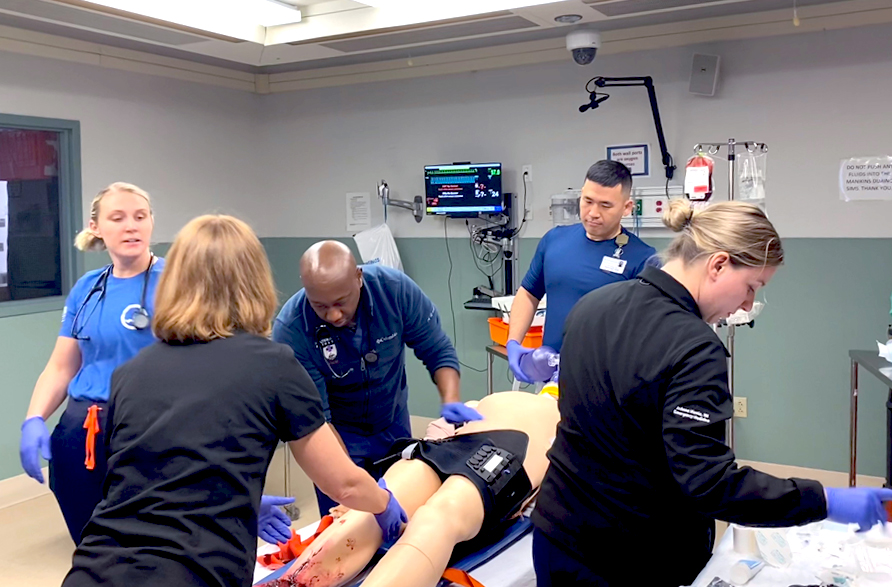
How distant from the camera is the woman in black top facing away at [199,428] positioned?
126 centimetres

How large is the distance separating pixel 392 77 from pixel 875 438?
10.9 ft

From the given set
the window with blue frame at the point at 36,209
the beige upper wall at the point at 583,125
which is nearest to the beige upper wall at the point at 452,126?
the beige upper wall at the point at 583,125

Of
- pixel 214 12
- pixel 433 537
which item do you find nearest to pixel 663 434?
pixel 433 537

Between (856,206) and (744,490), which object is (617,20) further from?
(744,490)

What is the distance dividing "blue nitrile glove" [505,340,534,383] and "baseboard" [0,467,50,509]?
2589mm

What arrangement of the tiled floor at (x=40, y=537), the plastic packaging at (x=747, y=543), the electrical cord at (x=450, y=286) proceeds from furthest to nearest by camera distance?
the electrical cord at (x=450, y=286) < the tiled floor at (x=40, y=537) < the plastic packaging at (x=747, y=543)

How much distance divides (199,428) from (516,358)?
1.81 m

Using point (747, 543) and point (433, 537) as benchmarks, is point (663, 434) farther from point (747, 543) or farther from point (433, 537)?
point (433, 537)

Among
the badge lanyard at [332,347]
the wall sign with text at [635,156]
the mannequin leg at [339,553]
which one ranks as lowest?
the mannequin leg at [339,553]

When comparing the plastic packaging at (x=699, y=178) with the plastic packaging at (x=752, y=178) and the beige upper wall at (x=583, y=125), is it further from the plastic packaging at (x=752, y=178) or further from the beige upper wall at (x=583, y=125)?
the beige upper wall at (x=583, y=125)

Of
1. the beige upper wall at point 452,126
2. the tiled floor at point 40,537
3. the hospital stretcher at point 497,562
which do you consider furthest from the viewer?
the beige upper wall at point 452,126

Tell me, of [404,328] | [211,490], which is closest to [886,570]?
[211,490]

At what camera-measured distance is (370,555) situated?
1.93m

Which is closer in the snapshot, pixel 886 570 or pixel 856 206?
pixel 886 570
